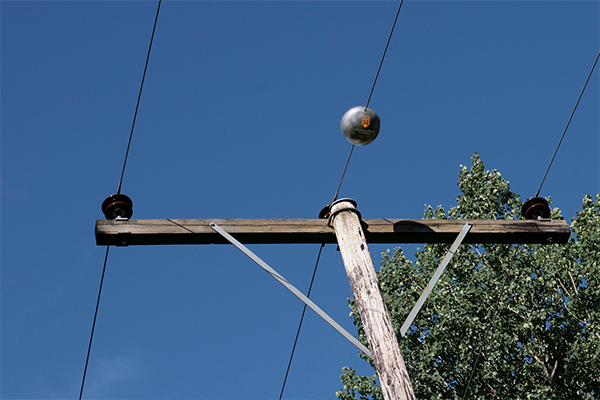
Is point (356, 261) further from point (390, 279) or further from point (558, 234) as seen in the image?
point (390, 279)

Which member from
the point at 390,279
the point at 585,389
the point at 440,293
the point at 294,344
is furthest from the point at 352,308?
the point at 294,344

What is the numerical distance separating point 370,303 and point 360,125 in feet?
5.03

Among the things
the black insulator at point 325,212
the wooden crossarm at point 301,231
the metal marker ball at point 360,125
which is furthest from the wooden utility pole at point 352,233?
the metal marker ball at point 360,125

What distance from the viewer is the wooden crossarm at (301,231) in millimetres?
5051

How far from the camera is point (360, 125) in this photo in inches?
197

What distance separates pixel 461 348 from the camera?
12852 mm

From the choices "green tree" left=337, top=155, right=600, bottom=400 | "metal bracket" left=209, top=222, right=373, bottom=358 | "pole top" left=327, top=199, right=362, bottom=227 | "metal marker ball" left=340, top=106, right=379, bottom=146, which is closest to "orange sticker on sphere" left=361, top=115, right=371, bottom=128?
"metal marker ball" left=340, top=106, right=379, bottom=146

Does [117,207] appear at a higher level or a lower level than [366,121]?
lower

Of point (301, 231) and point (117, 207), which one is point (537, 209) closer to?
point (301, 231)

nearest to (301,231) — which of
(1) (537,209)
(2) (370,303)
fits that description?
(2) (370,303)

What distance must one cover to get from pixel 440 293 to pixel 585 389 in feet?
11.4

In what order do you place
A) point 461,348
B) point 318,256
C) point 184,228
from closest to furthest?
point 184,228 < point 318,256 < point 461,348

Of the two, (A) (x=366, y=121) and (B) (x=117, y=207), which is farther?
(B) (x=117, y=207)

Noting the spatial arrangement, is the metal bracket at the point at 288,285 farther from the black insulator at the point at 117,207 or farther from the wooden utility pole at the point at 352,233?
the black insulator at the point at 117,207
